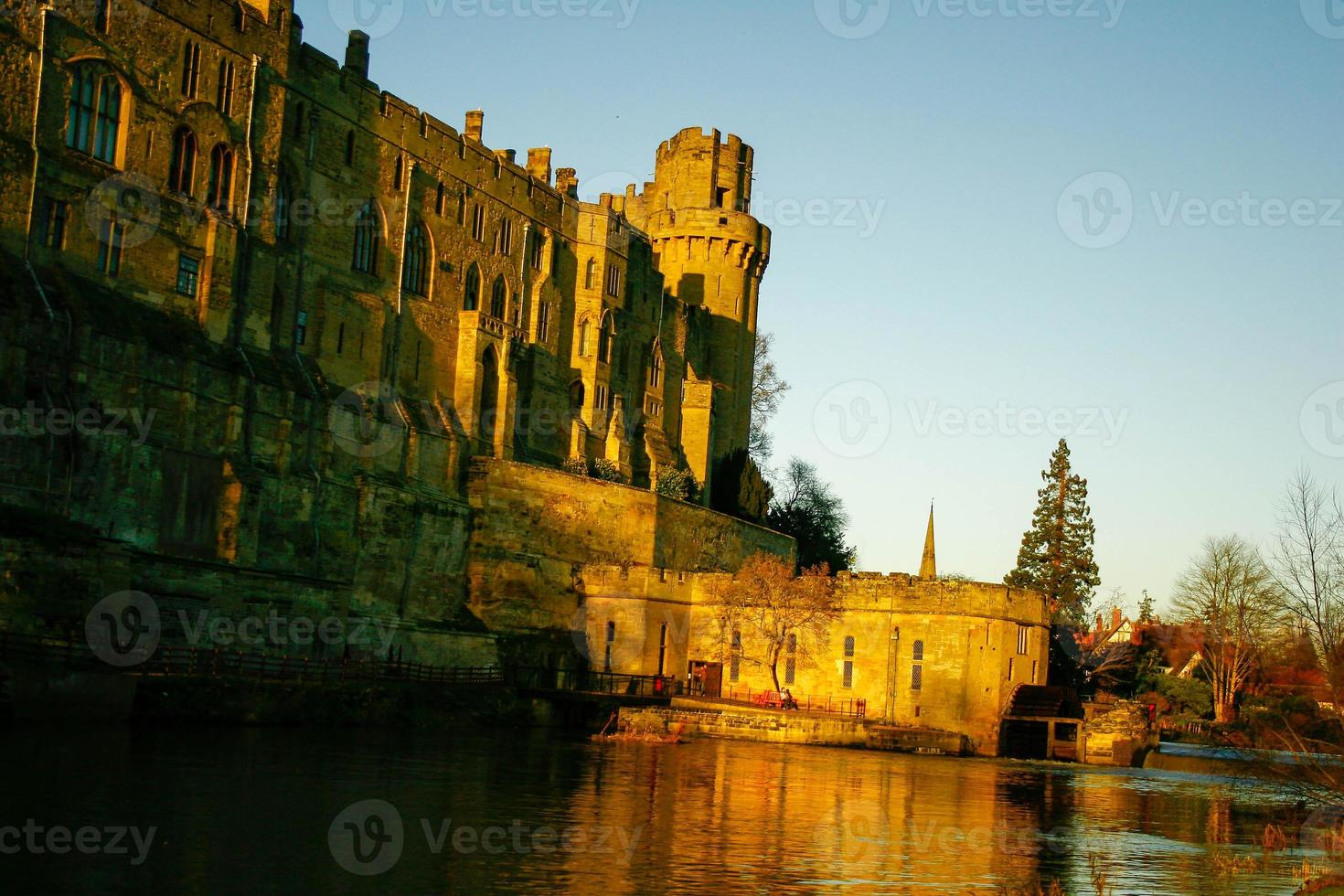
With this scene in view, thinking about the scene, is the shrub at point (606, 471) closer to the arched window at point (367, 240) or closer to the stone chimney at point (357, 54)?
the arched window at point (367, 240)

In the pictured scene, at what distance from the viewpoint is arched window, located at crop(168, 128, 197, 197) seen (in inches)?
1810

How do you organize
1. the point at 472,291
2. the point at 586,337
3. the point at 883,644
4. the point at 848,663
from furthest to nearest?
the point at 586,337, the point at 472,291, the point at 848,663, the point at 883,644

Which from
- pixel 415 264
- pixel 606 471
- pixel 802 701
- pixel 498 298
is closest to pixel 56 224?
pixel 415 264

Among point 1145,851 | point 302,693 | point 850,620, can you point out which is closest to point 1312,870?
point 1145,851

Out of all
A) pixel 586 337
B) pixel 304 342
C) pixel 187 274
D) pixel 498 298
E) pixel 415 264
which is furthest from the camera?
pixel 586 337

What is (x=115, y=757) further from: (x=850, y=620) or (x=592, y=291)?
(x=592, y=291)

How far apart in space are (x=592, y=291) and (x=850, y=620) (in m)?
20.5

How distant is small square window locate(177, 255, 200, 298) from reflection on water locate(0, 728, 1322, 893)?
15.2 meters

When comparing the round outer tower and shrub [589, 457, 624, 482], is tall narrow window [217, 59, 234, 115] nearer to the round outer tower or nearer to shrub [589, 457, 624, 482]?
shrub [589, 457, 624, 482]

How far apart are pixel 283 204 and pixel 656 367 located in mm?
25452

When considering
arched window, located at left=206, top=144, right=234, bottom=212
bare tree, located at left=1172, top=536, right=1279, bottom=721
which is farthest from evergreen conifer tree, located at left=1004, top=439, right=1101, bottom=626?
arched window, located at left=206, top=144, right=234, bottom=212

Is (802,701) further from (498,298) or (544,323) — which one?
(498,298)

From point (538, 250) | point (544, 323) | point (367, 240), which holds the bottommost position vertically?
point (544, 323)

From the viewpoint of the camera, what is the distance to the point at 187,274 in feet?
150
